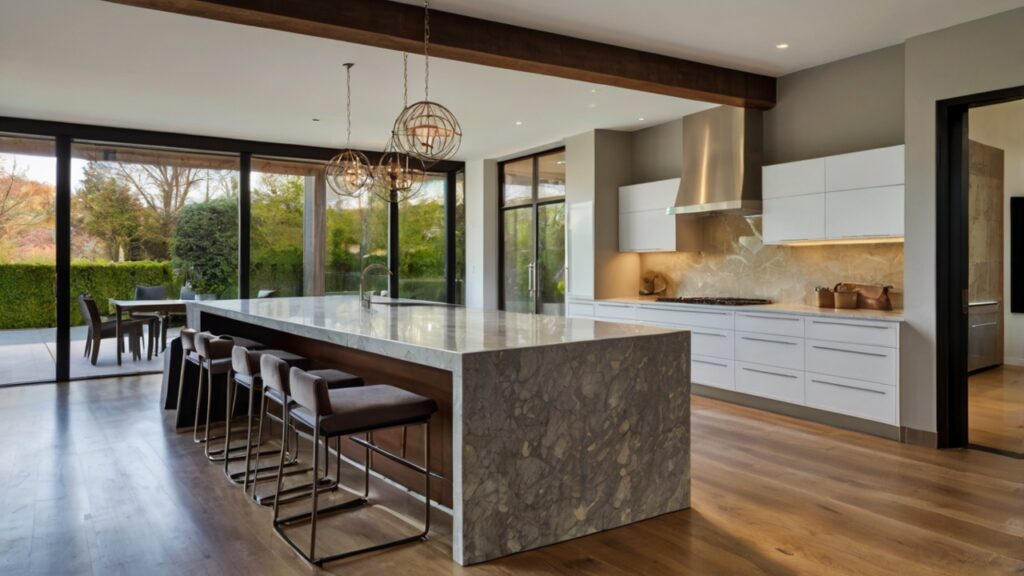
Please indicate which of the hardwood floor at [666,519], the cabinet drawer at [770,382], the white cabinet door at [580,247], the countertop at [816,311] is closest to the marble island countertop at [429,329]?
the hardwood floor at [666,519]

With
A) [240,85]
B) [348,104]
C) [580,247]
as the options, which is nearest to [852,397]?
[580,247]

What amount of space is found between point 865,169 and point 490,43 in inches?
114

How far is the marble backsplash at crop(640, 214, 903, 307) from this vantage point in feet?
17.3

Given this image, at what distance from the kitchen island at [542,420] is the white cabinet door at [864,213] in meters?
2.46

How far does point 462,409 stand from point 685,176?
14.8 feet

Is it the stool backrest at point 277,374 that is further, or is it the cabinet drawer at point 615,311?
the cabinet drawer at point 615,311

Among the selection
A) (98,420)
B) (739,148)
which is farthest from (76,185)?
(739,148)

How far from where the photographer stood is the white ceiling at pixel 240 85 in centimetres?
433

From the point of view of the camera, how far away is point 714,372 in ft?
19.2

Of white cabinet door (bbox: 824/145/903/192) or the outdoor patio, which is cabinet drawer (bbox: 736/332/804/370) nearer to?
white cabinet door (bbox: 824/145/903/192)

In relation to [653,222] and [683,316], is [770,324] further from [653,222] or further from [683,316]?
[653,222]

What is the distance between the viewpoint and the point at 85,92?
579 cm

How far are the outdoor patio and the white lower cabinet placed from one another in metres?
5.75

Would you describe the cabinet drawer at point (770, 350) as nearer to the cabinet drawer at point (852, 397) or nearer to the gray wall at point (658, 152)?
the cabinet drawer at point (852, 397)
